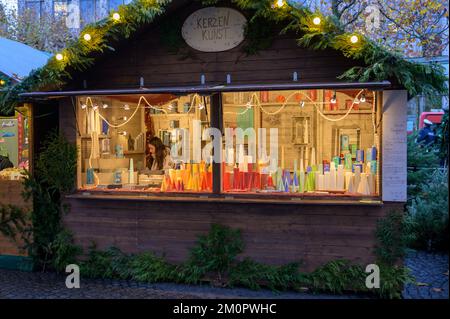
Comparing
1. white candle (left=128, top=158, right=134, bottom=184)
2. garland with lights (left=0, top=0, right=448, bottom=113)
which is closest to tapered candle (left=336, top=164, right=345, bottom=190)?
garland with lights (left=0, top=0, right=448, bottom=113)

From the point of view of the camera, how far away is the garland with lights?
5.73 meters

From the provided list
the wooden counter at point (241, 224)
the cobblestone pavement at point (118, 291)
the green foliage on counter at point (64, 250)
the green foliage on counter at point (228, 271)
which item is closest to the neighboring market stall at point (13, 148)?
the green foliage on counter at point (64, 250)

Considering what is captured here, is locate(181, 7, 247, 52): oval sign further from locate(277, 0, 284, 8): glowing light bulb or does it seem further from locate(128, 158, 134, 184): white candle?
locate(128, 158, 134, 184): white candle

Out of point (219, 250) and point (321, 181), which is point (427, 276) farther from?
point (219, 250)

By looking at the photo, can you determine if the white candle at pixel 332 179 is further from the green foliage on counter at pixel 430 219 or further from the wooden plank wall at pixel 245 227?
the green foliage on counter at pixel 430 219

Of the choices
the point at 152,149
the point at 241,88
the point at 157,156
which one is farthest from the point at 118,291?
the point at 241,88

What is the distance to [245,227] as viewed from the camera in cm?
652

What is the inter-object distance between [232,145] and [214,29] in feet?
5.01

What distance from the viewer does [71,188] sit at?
7.12 meters

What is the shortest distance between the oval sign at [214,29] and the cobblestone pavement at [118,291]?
3070mm

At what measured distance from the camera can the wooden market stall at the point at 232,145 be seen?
6.26m

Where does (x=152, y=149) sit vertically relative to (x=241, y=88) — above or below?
below

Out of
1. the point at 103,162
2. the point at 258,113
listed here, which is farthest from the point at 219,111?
the point at 103,162

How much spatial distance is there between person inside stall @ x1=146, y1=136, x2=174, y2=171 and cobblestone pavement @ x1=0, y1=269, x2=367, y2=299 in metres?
1.65
